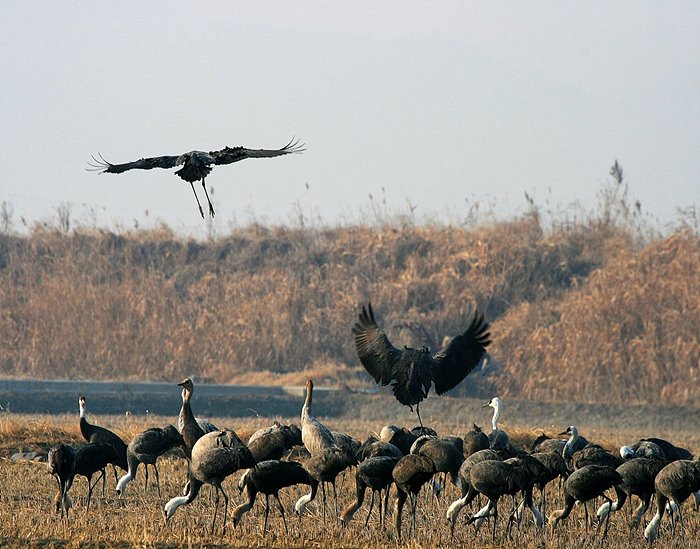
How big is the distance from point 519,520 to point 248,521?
2318 millimetres

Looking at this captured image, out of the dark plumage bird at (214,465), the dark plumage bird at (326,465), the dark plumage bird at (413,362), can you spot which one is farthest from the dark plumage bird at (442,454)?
the dark plumage bird at (413,362)

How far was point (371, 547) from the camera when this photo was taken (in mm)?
9242

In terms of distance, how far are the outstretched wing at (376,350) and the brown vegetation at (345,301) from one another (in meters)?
13.1

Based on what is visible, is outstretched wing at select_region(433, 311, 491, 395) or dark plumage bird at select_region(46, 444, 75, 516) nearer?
dark plumage bird at select_region(46, 444, 75, 516)

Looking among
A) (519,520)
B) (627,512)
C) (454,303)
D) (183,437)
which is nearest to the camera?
(519,520)

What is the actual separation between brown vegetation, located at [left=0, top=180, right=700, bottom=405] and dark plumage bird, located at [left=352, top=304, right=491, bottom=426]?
1266 cm

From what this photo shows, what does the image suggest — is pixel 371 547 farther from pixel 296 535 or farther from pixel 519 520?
pixel 519 520

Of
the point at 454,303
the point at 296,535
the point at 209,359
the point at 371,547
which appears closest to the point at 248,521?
the point at 296,535

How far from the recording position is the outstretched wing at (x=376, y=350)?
530 inches

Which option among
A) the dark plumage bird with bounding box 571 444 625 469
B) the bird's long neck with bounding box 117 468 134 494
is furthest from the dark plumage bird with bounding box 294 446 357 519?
the dark plumage bird with bounding box 571 444 625 469

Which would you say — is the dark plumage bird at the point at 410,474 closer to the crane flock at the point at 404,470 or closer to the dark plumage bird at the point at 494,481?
the crane flock at the point at 404,470

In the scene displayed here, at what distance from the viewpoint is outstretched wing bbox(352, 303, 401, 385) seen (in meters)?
13.5

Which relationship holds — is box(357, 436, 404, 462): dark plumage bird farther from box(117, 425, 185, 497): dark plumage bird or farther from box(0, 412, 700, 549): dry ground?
box(117, 425, 185, 497): dark plumage bird

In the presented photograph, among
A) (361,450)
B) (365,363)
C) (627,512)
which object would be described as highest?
(365,363)
